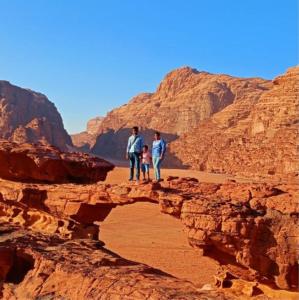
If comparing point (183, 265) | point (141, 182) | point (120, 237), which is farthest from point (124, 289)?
point (120, 237)

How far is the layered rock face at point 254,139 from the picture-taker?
43.9 m

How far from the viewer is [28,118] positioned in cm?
6906

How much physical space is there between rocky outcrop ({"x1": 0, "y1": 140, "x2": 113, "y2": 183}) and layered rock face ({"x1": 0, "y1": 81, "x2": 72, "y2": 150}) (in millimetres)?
41211

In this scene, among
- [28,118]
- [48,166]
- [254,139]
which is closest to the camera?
[48,166]

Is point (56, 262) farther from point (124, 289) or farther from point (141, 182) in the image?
point (141, 182)

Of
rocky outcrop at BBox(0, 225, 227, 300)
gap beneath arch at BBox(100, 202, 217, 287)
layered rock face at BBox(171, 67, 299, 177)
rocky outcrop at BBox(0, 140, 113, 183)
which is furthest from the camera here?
layered rock face at BBox(171, 67, 299, 177)

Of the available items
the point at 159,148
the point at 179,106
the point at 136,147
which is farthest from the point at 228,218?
the point at 179,106

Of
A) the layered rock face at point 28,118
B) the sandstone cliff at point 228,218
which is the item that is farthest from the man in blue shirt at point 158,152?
the layered rock face at point 28,118

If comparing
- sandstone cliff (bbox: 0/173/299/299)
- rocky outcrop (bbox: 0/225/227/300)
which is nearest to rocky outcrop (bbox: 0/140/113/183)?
sandstone cliff (bbox: 0/173/299/299)

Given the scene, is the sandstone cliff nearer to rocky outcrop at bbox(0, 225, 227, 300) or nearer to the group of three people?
rocky outcrop at bbox(0, 225, 227, 300)

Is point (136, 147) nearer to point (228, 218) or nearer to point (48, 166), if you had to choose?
point (48, 166)

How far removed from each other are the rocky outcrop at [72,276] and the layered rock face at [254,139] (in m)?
34.6

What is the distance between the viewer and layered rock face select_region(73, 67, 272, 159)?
249 feet

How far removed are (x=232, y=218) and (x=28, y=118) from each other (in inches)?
2555
